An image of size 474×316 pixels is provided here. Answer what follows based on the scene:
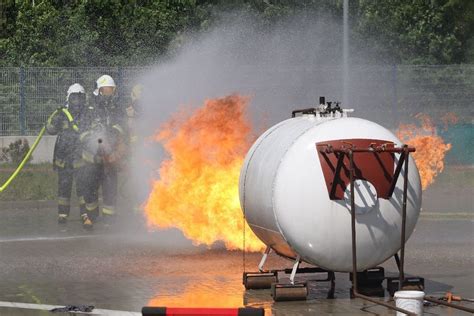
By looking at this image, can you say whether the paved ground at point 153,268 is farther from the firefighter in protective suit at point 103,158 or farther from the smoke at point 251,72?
the smoke at point 251,72

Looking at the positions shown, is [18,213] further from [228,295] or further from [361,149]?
[361,149]

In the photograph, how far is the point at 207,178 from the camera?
15.1m

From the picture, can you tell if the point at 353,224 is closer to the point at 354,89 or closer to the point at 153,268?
the point at 153,268

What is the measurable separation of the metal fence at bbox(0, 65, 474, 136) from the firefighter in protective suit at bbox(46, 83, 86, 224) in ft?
26.7

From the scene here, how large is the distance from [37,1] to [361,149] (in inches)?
1041

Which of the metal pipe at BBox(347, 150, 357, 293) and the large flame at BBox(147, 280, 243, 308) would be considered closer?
the metal pipe at BBox(347, 150, 357, 293)

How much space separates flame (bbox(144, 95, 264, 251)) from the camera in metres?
14.7

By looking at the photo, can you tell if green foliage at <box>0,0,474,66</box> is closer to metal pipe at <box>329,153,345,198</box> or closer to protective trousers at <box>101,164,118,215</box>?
protective trousers at <box>101,164,118,215</box>

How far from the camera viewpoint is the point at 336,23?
110ft

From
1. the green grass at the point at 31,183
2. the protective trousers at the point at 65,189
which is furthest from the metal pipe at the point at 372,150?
the green grass at the point at 31,183

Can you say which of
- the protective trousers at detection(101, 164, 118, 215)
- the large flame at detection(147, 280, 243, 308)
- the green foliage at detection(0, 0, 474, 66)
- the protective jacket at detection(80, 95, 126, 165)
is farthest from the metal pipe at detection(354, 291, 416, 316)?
the green foliage at detection(0, 0, 474, 66)

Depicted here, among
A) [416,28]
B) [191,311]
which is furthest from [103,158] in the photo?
[416,28]

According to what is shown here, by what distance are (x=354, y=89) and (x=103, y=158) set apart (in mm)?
11830

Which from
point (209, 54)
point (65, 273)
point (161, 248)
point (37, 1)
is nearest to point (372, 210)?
point (65, 273)
